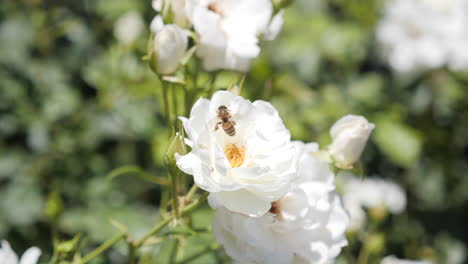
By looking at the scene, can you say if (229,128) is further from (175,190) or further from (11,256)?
(11,256)

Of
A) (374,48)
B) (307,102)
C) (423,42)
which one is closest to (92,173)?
(307,102)

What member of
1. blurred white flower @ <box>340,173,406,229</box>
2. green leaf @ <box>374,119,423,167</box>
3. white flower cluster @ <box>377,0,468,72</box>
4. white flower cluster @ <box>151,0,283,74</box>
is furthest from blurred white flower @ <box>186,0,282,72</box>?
white flower cluster @ <box>377,0,468,72</box>

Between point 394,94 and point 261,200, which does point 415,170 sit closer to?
point 394,94

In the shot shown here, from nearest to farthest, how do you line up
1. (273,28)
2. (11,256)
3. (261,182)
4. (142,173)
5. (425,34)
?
(261,182)
(11,256)
(142,173)
(273,28)
(425,34)

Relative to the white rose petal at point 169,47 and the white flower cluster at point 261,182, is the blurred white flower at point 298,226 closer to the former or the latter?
the white flower cluster at point 261,182

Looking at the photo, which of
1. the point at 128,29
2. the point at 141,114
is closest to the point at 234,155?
the point at 141,114

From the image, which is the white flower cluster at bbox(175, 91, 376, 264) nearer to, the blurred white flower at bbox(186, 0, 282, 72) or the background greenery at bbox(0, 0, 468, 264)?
the blurred white flower at bbox(186, 0, 282, 72)

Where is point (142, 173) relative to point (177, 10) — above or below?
below

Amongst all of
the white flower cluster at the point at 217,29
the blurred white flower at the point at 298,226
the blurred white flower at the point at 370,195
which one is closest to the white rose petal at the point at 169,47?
the white flower cluster at the point at 217,29
